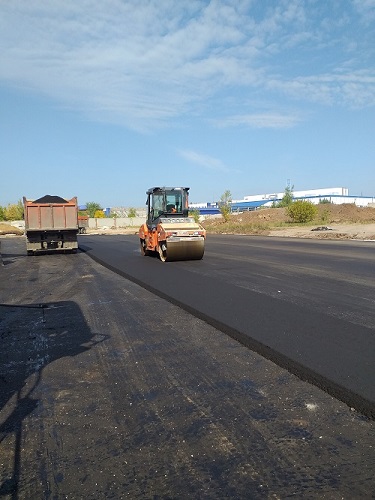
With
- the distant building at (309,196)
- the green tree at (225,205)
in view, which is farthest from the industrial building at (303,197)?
the green tree at (225,205)

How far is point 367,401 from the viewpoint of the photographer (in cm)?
364

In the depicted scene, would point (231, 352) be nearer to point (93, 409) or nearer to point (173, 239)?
point (93, 409)

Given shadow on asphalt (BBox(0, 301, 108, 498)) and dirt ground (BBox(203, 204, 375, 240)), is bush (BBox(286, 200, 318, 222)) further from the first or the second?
shadow on asphalt (BBox(0, 301, 108, 498))

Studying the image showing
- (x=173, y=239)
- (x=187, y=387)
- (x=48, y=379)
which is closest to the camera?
(x=187, y=387)

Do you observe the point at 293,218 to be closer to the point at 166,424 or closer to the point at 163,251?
the point at 163,251

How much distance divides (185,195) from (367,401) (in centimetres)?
1305

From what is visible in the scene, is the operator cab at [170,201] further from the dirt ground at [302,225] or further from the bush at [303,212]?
the bush at [303,212]

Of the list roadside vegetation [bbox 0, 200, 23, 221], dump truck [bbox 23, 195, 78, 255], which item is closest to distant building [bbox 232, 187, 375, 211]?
roadside vegetation [bbox 0, 200, 23, 221]

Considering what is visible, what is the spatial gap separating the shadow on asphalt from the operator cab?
808cm

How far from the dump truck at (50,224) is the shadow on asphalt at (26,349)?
11.5 m

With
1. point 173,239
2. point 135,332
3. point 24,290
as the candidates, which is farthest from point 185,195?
point 135,332

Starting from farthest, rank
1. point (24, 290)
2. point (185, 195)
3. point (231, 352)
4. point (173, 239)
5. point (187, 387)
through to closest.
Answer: point (185, 195)
point (173, 239)
point (24, 290)
point (231, 352)
point (187, 387)

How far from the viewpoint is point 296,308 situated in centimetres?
730

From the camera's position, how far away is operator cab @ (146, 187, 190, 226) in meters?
15.9
